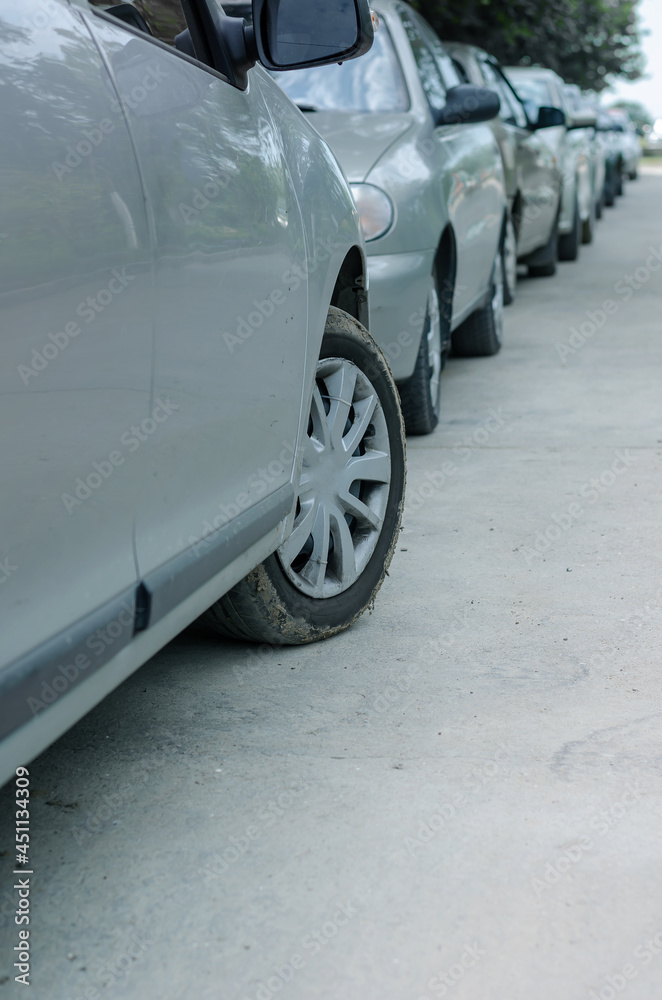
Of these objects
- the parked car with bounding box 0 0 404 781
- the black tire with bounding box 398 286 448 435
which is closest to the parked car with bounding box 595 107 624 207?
the black tire with bounding box 398 286 448 435

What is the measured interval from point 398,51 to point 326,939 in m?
4.62

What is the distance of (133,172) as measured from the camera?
187cm

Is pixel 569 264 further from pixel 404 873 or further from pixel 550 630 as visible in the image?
pixel 404 873

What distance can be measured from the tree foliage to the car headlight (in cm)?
805

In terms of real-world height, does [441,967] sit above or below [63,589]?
below

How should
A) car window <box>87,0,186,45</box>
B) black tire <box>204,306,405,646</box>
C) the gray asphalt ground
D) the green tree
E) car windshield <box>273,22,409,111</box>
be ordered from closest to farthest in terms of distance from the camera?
the gray asphalt ground → car window <box>87,0,186,45</box> → black tire <box>204,306,405,646</box> → car windshield <box>273,22,409,111</box> → the green tree

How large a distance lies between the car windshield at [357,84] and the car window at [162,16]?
10.0 feet

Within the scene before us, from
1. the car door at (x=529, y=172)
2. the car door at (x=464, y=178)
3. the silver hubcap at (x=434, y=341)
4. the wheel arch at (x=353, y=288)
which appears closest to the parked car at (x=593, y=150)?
the car door at (x=529, y=172)

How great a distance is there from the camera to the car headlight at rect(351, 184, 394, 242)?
4.61 meters

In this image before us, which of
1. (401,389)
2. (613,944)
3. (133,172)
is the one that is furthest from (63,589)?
(401,389)

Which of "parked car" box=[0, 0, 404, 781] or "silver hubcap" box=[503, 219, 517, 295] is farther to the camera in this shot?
"silver hubcap" box=[503, 219, 517, 295]

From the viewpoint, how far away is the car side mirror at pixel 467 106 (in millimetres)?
5363

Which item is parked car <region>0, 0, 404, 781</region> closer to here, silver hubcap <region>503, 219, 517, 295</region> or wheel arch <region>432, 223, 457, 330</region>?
wheel arch <region>432, 223, 457, 330</region>

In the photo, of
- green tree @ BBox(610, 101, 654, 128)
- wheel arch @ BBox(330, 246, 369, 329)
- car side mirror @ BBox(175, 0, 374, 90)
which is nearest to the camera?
car side mirror @ BBox(175, 0, 374, 90)
